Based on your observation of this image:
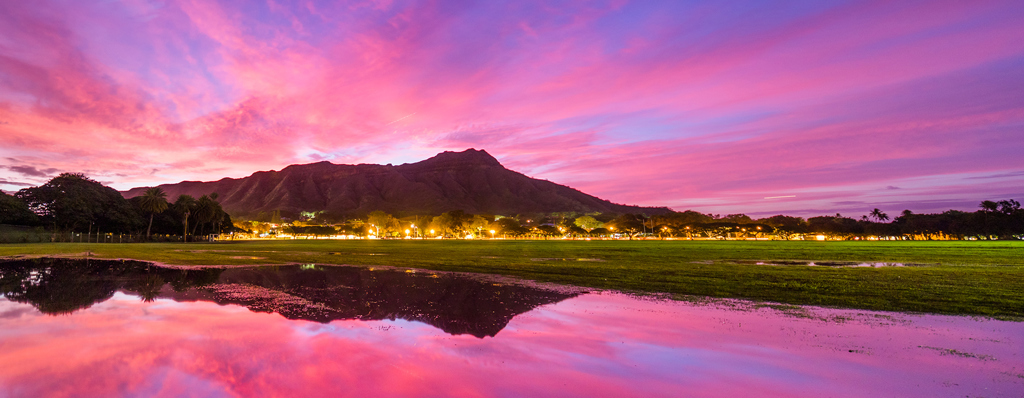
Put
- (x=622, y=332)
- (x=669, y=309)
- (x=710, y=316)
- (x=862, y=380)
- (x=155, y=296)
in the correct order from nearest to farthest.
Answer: (x=862, y=380) → (x=622, y=332) → (x=710, y=316) → (x=669, y=309) → (x=155, y=296)

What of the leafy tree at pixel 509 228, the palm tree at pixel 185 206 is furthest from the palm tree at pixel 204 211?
the leafy tree at pixel 509 228

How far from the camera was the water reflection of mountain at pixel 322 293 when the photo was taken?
11.0m

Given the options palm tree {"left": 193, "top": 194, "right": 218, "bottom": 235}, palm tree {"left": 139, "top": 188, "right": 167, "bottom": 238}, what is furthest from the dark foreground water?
palm tree {"left": 193, "top": 194, "right": 218, "bottom": 235}

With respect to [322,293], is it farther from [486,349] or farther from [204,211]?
[204,211]

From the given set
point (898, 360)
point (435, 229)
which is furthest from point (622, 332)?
point (435, 229)

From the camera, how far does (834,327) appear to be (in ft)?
30.9

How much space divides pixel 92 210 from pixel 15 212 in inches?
524

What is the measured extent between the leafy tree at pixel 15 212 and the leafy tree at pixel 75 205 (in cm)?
416

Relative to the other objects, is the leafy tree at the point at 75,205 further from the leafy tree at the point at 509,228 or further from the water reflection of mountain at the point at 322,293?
the leafy tree at the point at 509,228

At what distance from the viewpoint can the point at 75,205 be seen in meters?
91.0

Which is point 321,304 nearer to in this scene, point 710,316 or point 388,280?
point 388,280

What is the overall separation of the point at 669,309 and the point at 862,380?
5818mm

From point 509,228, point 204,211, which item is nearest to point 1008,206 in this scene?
point 509,228

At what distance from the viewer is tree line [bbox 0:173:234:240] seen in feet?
281
